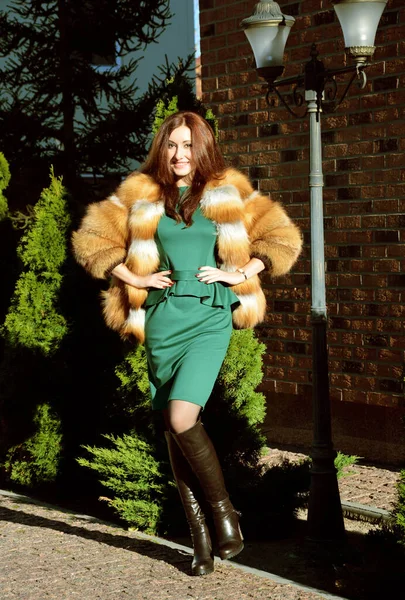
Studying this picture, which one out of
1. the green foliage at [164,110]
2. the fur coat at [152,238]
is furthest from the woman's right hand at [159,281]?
the green foliage at [164,110]

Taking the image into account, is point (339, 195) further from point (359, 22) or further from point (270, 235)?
point (270, 235)

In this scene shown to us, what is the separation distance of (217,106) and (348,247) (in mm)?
1908

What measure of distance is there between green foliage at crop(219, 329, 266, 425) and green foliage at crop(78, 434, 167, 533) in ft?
1.83

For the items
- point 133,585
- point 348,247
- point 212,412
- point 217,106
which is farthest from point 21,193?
point 133,585

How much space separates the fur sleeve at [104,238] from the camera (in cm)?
524

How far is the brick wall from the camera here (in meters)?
7.44

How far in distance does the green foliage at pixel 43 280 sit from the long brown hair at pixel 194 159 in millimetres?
2010

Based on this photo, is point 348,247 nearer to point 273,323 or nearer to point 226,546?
point 273,323

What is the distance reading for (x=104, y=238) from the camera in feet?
17.4

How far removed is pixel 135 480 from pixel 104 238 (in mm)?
1524

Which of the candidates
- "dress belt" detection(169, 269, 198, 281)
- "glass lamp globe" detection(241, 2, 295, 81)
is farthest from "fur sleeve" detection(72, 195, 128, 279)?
"glass lamp globe" detection(241, 2, 295, 81)

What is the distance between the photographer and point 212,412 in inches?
240

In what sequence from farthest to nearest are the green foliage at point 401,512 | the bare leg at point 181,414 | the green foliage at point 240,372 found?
the green foliage at point 240,372, the bare leg at point 181,414, the green foliage at point 401,512

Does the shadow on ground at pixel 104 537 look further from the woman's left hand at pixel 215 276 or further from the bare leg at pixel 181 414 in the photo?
the woman's left hand at pixel 215 276
